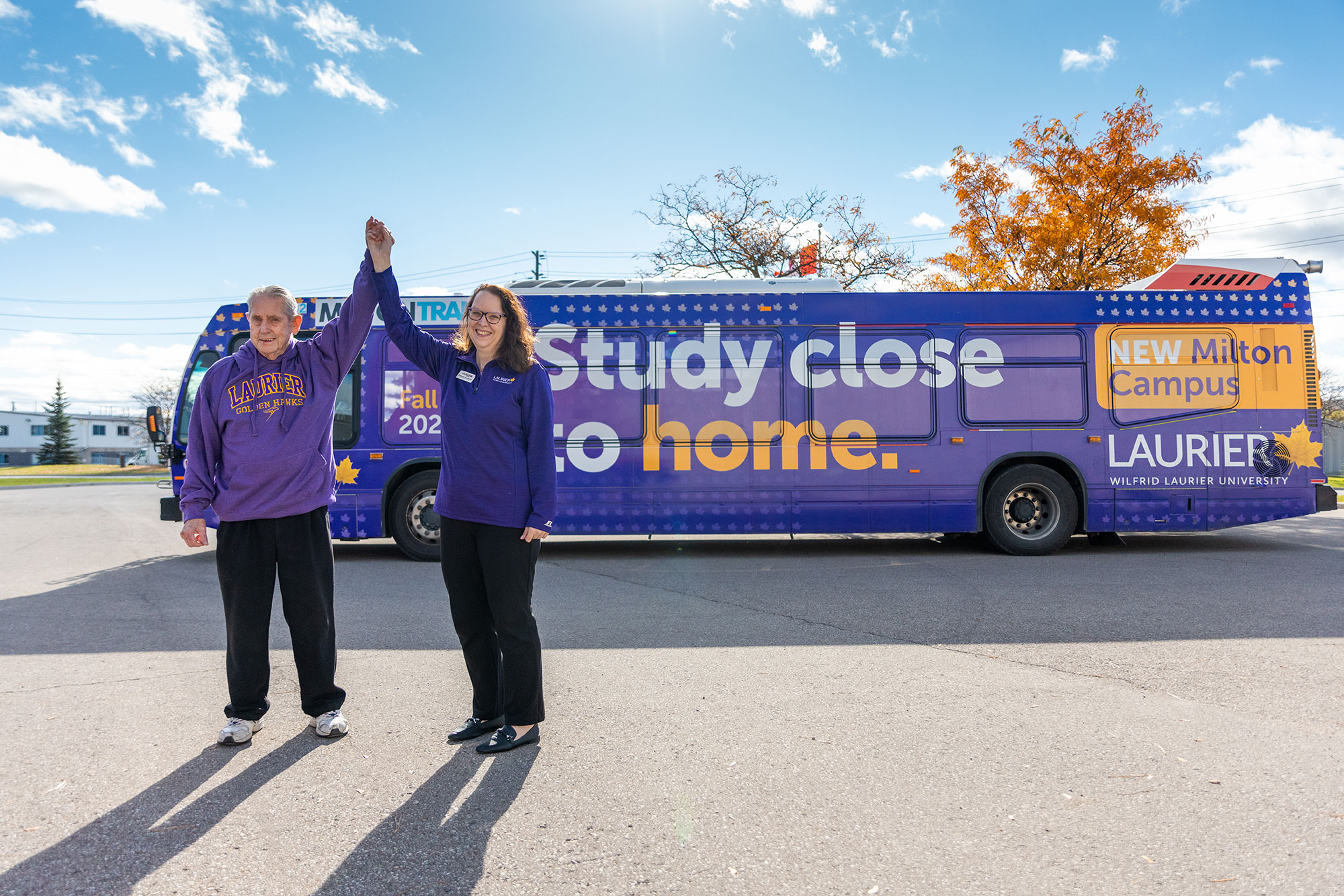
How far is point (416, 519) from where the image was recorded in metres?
8.88

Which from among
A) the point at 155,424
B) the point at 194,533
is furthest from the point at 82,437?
the point at 194,533

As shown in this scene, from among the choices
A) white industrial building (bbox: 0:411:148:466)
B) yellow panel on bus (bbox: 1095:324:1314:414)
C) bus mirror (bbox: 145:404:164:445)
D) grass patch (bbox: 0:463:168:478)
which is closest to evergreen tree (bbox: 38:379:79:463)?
grass patch (bbox: 0:463:168:478)

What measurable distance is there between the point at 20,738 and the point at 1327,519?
16649 millimetres

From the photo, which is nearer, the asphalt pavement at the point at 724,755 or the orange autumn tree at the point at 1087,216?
the asphalt pavement at the point at 724,755

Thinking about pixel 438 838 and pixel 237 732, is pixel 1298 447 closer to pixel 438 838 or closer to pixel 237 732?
pixel 438 838

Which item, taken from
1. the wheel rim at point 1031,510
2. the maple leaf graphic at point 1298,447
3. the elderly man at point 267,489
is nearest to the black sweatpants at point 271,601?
→ the elderly man at point 267,489

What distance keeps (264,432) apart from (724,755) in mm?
2264

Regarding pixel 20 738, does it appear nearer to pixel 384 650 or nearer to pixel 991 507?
pixel 384 650

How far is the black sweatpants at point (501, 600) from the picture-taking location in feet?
11.0

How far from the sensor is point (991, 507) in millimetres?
9031

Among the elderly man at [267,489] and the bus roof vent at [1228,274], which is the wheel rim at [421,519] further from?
the bus roof vent at [1228,274]

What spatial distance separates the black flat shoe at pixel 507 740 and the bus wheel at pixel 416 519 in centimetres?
571

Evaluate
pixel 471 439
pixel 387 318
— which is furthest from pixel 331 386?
pixel 471 439

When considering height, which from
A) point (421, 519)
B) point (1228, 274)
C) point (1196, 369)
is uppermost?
point (1228, 274)
